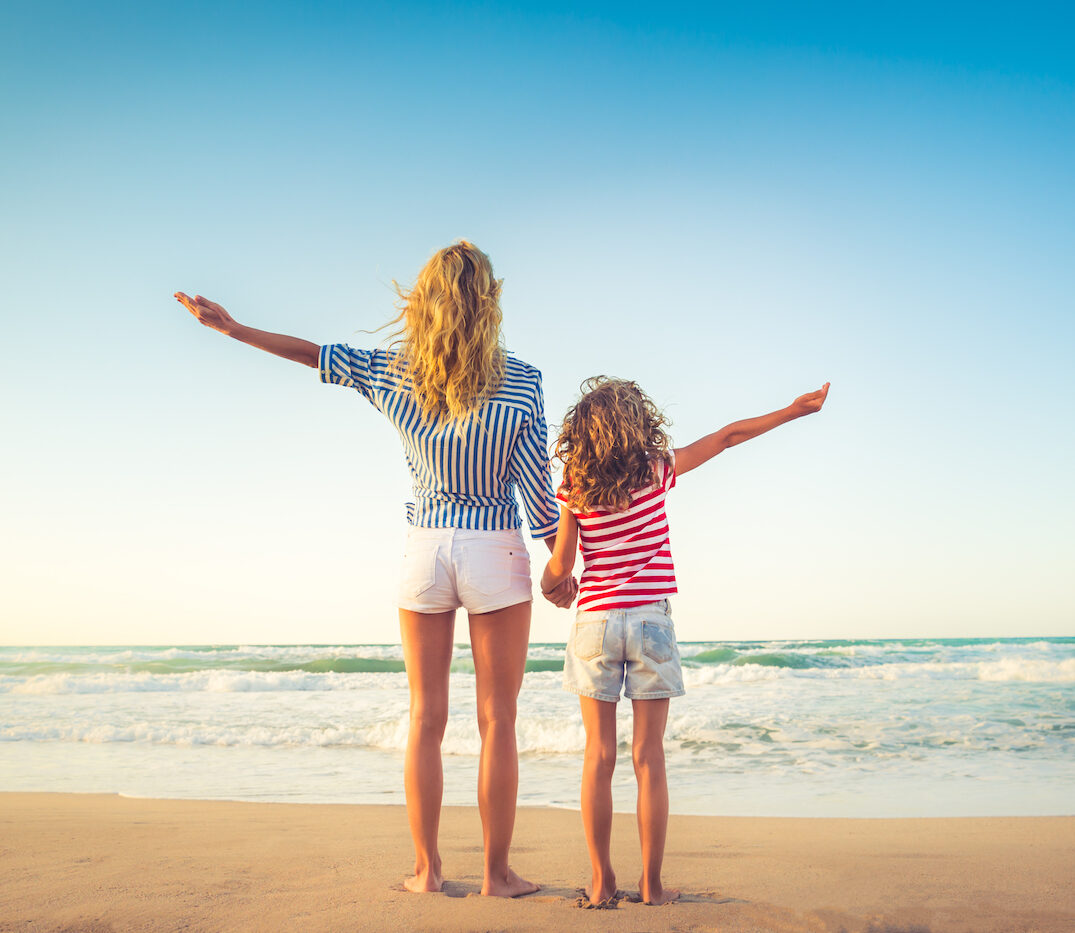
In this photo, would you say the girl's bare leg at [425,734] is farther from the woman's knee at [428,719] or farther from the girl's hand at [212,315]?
the girl's hand at [212,315]

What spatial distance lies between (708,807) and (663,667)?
302cm

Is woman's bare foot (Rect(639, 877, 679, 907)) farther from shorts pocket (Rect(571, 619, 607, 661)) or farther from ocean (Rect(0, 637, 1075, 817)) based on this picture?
ocean (Rect(0, 637, 1075, 817))

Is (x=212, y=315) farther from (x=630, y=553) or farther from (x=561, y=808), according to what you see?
(x=561, y=808)

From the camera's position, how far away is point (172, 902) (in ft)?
7.88

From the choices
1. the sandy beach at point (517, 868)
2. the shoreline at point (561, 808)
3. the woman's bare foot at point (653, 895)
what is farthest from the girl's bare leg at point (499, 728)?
the shoreline at point (561, 808)

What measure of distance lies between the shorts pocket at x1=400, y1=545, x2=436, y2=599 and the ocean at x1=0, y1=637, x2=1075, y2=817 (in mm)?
3008

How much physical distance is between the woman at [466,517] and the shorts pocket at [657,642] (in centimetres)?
33

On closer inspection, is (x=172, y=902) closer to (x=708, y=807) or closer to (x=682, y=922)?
(x=682, y=922)

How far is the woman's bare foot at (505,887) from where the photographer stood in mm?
2389

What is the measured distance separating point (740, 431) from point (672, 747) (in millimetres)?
5167

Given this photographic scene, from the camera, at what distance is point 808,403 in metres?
2.71

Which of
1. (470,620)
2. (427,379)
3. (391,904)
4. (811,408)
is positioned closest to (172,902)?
(391,904)

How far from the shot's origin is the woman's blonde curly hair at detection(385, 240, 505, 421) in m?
2.49

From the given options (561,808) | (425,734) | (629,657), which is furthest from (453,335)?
(561,808)
